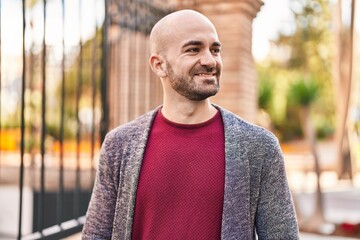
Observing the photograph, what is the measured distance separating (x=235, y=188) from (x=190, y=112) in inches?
11.1

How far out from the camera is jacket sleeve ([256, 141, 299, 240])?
1.67 meters

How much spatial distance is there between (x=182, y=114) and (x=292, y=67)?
113 feet

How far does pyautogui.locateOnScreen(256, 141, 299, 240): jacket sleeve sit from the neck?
24 cm

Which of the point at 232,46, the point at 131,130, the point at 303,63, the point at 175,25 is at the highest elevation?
the point at 175,25

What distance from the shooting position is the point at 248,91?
577cm

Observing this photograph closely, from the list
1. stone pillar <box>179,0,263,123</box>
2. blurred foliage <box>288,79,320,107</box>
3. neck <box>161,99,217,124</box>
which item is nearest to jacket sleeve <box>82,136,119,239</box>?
neck <box>161,99,217,124</box>

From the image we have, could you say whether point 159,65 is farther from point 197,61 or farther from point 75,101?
point 75,101

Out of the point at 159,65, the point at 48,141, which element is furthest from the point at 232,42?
the point at 48,141

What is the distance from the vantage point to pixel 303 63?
34.5m

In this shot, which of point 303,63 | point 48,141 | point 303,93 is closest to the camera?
point 303,93

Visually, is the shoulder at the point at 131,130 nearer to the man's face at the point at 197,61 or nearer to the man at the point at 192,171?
the man at the point at 192,171

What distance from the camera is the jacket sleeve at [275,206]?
167cm

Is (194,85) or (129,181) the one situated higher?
(194,85)

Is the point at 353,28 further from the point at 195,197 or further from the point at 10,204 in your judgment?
the point at 195,197
